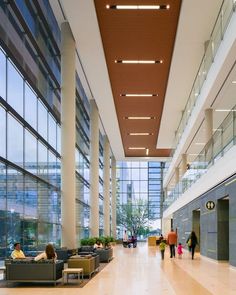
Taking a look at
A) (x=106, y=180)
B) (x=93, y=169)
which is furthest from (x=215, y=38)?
(x=106, y=180)

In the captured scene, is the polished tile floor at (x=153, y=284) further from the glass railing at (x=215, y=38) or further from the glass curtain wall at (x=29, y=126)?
the glass railing at (x=215, y=38)

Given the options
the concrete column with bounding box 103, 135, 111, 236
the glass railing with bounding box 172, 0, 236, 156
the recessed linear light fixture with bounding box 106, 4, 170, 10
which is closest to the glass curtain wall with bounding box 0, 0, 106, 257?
the recessed linear light fixture with bounding box 106, 4, 170, 10

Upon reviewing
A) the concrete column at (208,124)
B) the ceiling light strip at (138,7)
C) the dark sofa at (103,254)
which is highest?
the ceiling light strip at (138,7)

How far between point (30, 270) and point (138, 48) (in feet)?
41.4

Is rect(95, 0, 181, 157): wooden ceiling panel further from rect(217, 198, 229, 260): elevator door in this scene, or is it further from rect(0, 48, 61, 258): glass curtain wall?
rect(217, 198, 229, 260): elevator door

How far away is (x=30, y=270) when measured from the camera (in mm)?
13734

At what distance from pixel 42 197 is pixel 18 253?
6430 mm

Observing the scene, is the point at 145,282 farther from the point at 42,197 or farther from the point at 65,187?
the point at 65,187

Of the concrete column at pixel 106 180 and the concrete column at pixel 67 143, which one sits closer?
the concrete column at pixel 67 143

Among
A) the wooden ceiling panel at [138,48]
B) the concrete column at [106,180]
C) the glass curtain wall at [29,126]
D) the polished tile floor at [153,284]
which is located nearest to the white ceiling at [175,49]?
the wooden ceiling panel at [138,48]

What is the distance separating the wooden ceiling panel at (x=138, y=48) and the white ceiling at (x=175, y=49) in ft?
1.08

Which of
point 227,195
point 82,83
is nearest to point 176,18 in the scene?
point 227,195

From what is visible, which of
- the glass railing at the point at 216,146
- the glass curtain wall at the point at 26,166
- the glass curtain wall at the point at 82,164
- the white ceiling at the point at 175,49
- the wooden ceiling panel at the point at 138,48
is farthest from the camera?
the glass curtain wall at the point at 82,164

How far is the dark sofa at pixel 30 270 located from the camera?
1365 cm
